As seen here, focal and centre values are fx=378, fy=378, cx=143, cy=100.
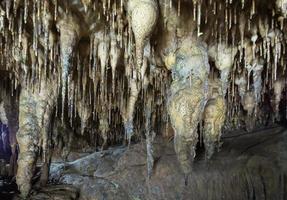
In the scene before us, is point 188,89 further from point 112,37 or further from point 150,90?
point 150,90

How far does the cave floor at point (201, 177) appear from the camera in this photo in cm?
960

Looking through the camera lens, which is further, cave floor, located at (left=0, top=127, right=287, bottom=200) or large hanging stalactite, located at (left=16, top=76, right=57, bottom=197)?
cave floor, located at (left=0, top=127, right=287, bottom=200)

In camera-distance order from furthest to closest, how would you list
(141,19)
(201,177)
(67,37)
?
(201,177)
(67,37)
(141,19)

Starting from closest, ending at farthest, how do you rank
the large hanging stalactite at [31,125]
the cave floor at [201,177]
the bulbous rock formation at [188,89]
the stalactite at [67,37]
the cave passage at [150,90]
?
1. the cave passage at [150,90]
2. the stalactite at [67,37]
3. the bulbous rock formation at [188,89]
4. the large hanging stalactite at [31,125]
5. the cave floor at [201,177]

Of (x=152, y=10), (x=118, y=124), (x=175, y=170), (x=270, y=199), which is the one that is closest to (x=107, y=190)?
(x=175, y=170)

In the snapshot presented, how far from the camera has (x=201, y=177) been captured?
996cm

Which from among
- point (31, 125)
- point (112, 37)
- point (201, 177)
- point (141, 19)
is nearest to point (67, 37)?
point (112, 37)

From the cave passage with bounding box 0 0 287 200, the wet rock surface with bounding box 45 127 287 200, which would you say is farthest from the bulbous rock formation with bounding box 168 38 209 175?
the wet rock surface with bounding box 45 127 287 200

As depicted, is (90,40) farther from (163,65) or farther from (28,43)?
(163,65)

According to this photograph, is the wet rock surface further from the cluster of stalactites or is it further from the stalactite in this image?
the stalactite

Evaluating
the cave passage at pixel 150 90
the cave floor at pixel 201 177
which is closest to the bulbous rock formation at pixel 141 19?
the cave passage at pixel 150 90

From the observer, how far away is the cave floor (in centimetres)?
Result: 960

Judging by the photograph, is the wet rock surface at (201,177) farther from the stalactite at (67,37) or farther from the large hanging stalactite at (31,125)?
the stalactite at (67,37)

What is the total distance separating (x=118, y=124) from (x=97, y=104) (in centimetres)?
304
